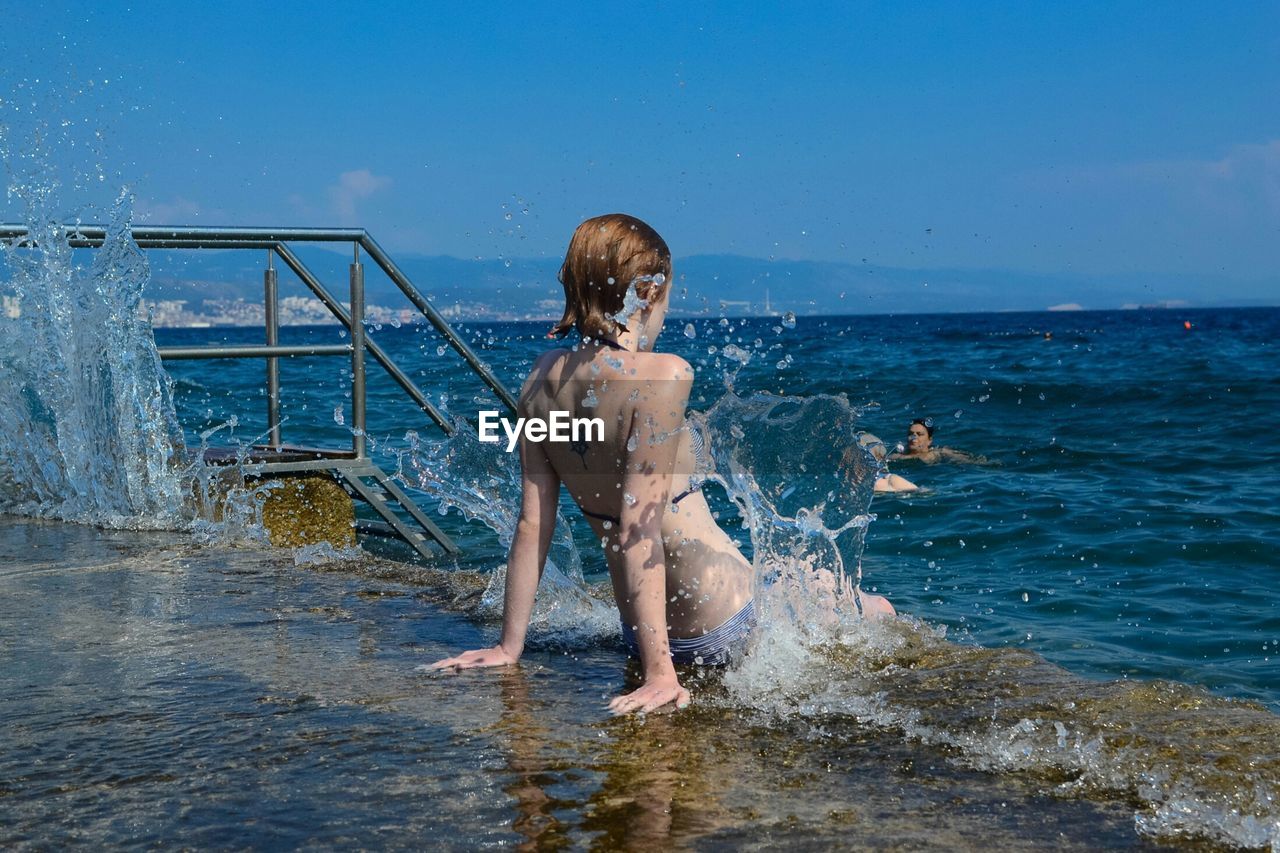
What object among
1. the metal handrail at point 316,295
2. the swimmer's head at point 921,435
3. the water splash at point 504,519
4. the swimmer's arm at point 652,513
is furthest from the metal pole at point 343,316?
the swimmer's head at point 921,435

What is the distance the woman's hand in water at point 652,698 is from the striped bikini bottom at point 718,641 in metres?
0.32

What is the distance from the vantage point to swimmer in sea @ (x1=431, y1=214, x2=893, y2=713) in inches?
120

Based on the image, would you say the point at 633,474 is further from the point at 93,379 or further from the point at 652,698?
the point at 93,379

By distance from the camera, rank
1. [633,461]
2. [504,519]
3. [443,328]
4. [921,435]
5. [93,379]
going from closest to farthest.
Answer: [633,461], [504,519], [93,379], [443,328], [921,435]

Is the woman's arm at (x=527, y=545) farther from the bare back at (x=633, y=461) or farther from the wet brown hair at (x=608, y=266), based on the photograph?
the wet brown hair at (x=608, y=266)

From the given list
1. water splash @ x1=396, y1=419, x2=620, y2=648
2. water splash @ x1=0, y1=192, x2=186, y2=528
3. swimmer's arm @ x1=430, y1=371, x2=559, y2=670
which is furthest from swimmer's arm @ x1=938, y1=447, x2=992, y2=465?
swimmer's arm @ x1=430, y1=371, x2=559, y2=670

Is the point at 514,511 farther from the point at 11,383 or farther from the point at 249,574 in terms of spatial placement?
the point at 11,383

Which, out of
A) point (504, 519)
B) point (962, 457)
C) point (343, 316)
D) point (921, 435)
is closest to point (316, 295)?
point (343, 316)

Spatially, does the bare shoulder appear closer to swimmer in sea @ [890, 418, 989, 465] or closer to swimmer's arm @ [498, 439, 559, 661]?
swimmer's arm @ [498, 439, 559, 661]

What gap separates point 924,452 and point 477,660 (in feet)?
33.8

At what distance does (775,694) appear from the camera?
3137 millimetres

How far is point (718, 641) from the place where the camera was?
11.2 feet

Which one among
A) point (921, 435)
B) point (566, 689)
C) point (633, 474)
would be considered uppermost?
point (633, 474)

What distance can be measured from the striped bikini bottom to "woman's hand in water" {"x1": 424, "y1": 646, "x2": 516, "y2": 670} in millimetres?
359
